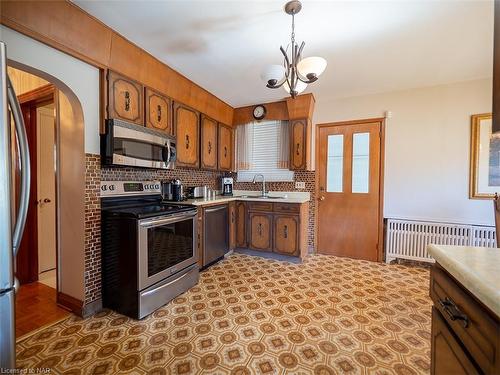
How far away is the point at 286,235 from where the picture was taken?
3.24 metres

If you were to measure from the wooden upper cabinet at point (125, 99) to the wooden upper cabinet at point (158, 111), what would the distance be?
0.29 feet

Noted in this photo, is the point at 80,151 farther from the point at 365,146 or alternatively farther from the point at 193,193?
the point at 365,146

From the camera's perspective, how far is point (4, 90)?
800 millimetres

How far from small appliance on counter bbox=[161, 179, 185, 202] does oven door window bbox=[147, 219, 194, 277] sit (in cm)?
58

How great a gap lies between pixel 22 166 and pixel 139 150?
1.40 m

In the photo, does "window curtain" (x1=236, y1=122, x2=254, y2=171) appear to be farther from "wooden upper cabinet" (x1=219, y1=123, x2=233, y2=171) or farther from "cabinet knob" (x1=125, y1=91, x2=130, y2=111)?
"cabinet knob" (x1=125, y1=91, x2=130, y2=111)

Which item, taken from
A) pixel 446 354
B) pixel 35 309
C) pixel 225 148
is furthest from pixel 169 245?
pixel 225 148

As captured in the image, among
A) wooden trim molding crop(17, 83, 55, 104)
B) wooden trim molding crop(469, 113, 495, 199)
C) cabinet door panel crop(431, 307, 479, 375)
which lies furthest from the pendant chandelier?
wooden trim molding crop(469, 113, 495, 199)

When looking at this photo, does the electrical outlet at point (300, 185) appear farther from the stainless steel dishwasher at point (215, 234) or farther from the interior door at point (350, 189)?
the stainless steel dishwasher at point (215, 234)

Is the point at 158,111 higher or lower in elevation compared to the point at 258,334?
higher

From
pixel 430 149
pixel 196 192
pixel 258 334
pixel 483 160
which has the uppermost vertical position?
pixel 430 149

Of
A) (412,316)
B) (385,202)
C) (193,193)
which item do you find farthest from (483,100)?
(193,193)

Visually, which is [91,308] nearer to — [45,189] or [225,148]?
[45,189]

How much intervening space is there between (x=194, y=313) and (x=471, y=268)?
195 centimetres
